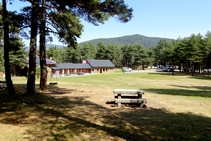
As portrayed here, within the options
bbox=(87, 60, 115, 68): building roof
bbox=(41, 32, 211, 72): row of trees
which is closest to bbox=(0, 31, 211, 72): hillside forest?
bbox=(41, 32, 211, 72): row of trees

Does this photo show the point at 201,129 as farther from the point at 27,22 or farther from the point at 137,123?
the point at 27,22

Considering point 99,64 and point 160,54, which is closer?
point 99,64

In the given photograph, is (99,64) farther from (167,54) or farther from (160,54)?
(160,54)

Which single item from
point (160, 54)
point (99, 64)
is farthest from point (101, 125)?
point (160, 54)

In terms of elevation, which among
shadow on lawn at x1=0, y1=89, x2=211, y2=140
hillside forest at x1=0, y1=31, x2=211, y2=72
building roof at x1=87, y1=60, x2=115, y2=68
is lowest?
shadow on lawn at x1=0, y1=89, x2=211, y2=140

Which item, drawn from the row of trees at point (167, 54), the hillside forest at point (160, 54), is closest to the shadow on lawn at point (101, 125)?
the hillside forest at point (160, 54)

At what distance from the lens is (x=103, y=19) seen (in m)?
11.9

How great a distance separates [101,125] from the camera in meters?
5.43

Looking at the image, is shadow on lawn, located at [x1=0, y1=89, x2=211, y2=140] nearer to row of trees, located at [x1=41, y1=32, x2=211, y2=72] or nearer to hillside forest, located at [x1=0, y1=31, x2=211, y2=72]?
hillside forest, located at [x1=0, y1=31, x2=211, y2=72]

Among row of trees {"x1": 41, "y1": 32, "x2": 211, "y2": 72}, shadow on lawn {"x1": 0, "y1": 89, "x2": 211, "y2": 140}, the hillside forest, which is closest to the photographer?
shadow on lawn {"x1": 0, "y1": 89, "x2": 211, "y2": 140}

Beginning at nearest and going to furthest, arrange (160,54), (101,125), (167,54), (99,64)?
(101,125) → (167,54) → (99,64) → (160,54)

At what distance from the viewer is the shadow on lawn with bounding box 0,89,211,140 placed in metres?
4.55

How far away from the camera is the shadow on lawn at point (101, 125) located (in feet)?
14.9

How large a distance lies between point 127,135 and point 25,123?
11.4 feet
